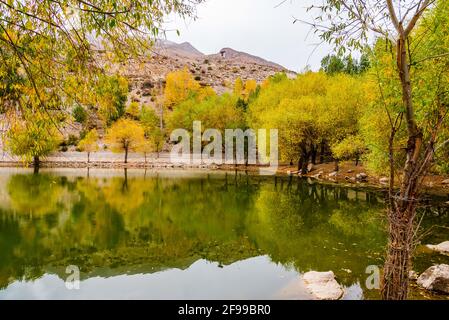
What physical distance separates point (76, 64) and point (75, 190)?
26312 millimetres

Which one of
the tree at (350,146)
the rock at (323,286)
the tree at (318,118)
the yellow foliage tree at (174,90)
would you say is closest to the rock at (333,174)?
the tree at (318,118)

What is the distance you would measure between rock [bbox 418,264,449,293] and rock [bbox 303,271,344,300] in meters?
2.20

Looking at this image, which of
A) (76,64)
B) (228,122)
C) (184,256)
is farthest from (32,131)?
(228,122)

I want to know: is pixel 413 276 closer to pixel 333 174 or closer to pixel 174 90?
pixel 333 174

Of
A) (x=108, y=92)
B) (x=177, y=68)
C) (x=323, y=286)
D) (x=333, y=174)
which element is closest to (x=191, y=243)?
(x=323, y=286)

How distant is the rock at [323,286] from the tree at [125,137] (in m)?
54.4

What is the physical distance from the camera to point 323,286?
32.9 feet

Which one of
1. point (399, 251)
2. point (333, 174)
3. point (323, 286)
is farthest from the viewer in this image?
point (333, 174)

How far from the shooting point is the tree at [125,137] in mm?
61344

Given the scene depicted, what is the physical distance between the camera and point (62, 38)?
22.4 ft

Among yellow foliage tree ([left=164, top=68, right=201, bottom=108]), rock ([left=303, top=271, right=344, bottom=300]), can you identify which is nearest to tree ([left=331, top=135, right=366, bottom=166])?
rock ([left=303, top=271, right=344, bottom=300])

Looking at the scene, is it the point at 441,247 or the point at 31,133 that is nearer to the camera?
the point at 31,133

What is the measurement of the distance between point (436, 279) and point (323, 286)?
A: 2.87 metres

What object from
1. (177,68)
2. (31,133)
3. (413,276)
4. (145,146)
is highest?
(177,68)
